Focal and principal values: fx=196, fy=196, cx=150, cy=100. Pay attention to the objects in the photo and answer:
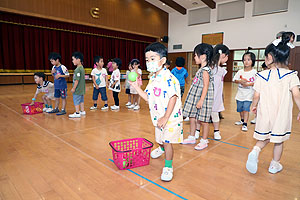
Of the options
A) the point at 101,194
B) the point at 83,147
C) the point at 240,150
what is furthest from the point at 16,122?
the point at 240,150

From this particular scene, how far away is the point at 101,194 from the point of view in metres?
1.43

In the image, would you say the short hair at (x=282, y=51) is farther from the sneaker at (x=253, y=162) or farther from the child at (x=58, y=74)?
the child at (x=58, y=74)

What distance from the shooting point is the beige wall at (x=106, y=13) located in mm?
9367

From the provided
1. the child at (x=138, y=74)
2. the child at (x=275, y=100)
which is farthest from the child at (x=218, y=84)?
the child at (x=138, y=74)

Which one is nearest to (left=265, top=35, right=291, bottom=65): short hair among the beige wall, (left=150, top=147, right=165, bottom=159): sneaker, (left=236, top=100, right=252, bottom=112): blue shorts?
(left=150, top=147, right=165, bottom=159): sneaker

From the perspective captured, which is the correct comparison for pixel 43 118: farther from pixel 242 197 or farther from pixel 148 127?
pixel 242 197

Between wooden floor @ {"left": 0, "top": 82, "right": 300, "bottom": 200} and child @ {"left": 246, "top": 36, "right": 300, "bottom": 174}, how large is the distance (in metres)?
0.24

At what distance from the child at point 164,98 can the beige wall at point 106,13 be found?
10131 mm

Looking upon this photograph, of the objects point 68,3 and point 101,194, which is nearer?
point 101,194

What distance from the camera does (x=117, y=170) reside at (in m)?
1.79

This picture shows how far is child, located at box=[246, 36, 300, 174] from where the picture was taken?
161 centimetres

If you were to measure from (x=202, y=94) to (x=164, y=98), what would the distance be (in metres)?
0.71

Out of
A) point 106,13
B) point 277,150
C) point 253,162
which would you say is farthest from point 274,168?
point 106,13

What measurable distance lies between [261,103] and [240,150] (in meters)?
0.79
